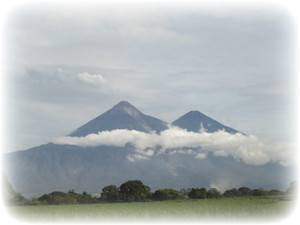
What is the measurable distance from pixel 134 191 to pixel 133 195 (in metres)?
1.47

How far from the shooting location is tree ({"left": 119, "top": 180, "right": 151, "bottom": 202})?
39.0 metres

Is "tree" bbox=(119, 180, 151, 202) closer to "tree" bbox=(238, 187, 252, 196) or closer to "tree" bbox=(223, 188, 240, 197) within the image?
"tree" bbox=(223, 188, 240, 197)

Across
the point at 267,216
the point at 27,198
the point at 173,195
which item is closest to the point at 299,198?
the point at 267,216

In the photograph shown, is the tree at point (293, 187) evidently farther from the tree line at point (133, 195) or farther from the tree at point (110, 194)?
the tree at point (110, 194)

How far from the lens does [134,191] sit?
1633 inches

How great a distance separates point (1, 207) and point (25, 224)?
1.49 m

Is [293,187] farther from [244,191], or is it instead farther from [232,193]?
[244,191]

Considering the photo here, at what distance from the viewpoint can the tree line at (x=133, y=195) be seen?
3847cm

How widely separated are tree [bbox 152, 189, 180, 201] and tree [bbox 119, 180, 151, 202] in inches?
31.8

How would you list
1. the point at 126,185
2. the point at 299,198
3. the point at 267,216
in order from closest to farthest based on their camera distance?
the point at 267,216 → the point at 299,198 → the point at 126,185

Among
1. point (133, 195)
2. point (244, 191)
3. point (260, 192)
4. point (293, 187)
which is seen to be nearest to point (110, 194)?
point (133, 195)

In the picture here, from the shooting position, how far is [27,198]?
40812mm

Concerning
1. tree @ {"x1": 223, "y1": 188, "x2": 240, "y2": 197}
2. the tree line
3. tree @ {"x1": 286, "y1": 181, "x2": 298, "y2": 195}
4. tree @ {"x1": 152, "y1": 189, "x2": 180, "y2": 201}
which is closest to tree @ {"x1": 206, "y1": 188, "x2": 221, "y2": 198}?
the tree line

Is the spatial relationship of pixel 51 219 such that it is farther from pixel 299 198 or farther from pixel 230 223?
pixel 299 198
